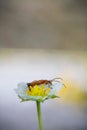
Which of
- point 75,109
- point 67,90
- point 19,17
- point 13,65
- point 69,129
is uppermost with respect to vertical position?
point 19,17

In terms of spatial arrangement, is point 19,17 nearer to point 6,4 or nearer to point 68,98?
point 6,4

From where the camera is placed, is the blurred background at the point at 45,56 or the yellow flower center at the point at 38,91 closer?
the yellow flower center at the point at 38,91

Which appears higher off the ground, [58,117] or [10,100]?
[10,100]

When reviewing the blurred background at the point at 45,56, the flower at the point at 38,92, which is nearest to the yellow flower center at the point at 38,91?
the flower at the point at 38,92

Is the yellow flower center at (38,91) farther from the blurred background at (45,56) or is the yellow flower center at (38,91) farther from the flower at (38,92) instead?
the blurred background at (45,56)

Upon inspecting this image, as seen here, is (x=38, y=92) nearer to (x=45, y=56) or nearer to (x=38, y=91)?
(x=38, y=91)

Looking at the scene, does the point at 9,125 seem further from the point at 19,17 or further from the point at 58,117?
the point at 19,17

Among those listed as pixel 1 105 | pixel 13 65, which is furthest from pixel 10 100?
pixel 13 65
